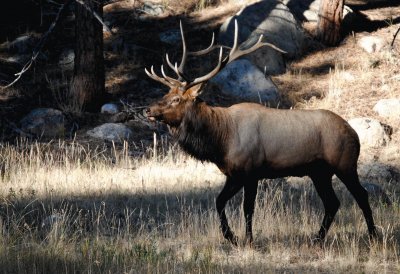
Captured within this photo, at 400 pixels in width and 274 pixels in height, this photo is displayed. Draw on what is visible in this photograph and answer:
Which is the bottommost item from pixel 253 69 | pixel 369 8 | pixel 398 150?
pixel 398 150

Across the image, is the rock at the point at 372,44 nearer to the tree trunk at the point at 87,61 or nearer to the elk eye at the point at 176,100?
the tree trunk at the point at 87,61

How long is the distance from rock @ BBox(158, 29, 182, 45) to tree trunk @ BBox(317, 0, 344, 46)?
3878 mm

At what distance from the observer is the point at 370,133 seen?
14.1m

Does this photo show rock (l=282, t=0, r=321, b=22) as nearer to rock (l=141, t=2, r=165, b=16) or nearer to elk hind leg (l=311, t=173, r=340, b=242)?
rock (l=141, t=2, r=165, b=16)

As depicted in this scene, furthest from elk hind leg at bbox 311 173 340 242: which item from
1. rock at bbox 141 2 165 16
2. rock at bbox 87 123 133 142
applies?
rock at bbox 141 2 165 16

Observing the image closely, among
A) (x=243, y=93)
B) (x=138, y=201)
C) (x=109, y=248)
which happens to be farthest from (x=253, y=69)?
(x=109, y=248)

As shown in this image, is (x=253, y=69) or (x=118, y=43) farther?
(x=118, y=43)

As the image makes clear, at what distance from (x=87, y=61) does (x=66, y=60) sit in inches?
103

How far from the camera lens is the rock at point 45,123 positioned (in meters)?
14.5

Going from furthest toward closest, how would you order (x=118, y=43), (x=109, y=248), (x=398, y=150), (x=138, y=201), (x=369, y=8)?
(x=369, y=8), (x=118, y=43), (x=398, y=150), (x=138, y=201), (x=109, y=248)

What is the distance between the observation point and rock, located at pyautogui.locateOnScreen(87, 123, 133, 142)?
1438 centimetres

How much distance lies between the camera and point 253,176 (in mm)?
7824

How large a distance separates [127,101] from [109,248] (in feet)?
30.5

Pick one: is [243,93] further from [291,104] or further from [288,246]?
[288,246]
